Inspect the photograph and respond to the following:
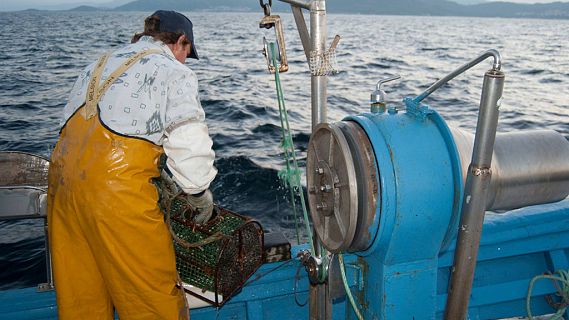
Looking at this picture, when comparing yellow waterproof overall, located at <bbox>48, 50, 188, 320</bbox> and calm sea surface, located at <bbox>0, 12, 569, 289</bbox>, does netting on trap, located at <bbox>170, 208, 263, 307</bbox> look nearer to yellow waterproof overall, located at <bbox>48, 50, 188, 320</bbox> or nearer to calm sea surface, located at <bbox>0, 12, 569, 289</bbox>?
yellow waterproof overall, located at <bbox>48, 50, 188, 320</bbox>

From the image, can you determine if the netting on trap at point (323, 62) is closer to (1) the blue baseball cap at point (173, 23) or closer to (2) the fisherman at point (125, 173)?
(2) the fisherman at point (125, 173)

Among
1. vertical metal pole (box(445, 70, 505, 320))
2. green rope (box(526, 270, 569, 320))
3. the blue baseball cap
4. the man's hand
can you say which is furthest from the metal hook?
green rope (box(526, 270, 569, 320))

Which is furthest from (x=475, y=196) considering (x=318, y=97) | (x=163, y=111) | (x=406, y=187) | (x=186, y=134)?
(x=163, y=111)

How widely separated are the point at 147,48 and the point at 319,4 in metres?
0.91

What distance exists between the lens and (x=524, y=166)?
2064 millimetres

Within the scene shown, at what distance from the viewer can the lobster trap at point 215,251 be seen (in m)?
2.75

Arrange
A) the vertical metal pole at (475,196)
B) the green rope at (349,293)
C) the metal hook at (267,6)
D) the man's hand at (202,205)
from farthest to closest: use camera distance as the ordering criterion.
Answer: the man's hand at (202,205)
the metal hook at (267,6)
the green rope at (349,293)
the vertical metal pole at (475,196)

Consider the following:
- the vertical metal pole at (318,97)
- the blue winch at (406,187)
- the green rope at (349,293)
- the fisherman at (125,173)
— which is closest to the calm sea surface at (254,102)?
the fisherman at (125,173)

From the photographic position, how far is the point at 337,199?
2.15 m

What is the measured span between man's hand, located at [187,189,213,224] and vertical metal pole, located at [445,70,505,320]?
4.33 feet

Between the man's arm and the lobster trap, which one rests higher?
the man's arm

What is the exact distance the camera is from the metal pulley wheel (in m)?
2.02

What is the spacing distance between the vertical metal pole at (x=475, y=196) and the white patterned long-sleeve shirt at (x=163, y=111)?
1.21 metres

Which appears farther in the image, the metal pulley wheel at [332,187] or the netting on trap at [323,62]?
the netting on trap at [323,62]
